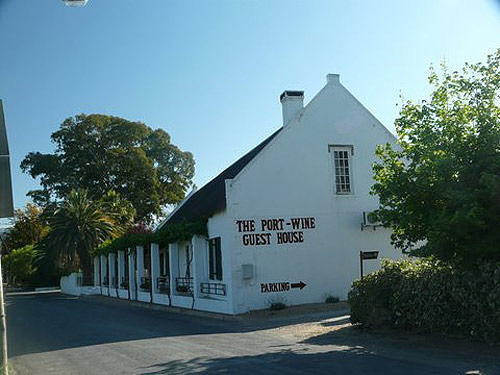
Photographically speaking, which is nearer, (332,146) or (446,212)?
(446,212)

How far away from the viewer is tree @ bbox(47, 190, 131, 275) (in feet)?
138

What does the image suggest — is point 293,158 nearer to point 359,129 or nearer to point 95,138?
point 359,129

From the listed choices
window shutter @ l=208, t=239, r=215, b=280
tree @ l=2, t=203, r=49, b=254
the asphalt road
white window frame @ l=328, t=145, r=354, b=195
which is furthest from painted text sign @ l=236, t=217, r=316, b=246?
tree @ l=2, t=203, r=49, b=254

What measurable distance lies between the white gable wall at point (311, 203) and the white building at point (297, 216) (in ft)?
0.12

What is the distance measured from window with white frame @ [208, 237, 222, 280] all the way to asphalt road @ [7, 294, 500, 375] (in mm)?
5871

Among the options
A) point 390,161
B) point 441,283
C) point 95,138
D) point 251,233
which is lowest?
point 441,283

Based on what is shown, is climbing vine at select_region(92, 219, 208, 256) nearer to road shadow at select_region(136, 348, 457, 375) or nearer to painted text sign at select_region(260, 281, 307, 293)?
painted text sign at select_region(260, 281, 307, 293)

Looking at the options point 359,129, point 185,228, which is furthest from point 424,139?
point 185,228

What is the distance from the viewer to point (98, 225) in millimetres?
43281

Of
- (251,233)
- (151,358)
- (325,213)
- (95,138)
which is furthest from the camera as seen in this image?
(95,138)

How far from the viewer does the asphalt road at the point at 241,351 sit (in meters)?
9.39

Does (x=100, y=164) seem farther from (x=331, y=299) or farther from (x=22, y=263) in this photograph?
(x=331, y=299)

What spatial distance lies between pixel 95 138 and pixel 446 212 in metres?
48.7

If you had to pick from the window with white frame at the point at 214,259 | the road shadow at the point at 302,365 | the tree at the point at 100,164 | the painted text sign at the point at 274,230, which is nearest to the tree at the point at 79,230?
the tree at the point at 100,164
